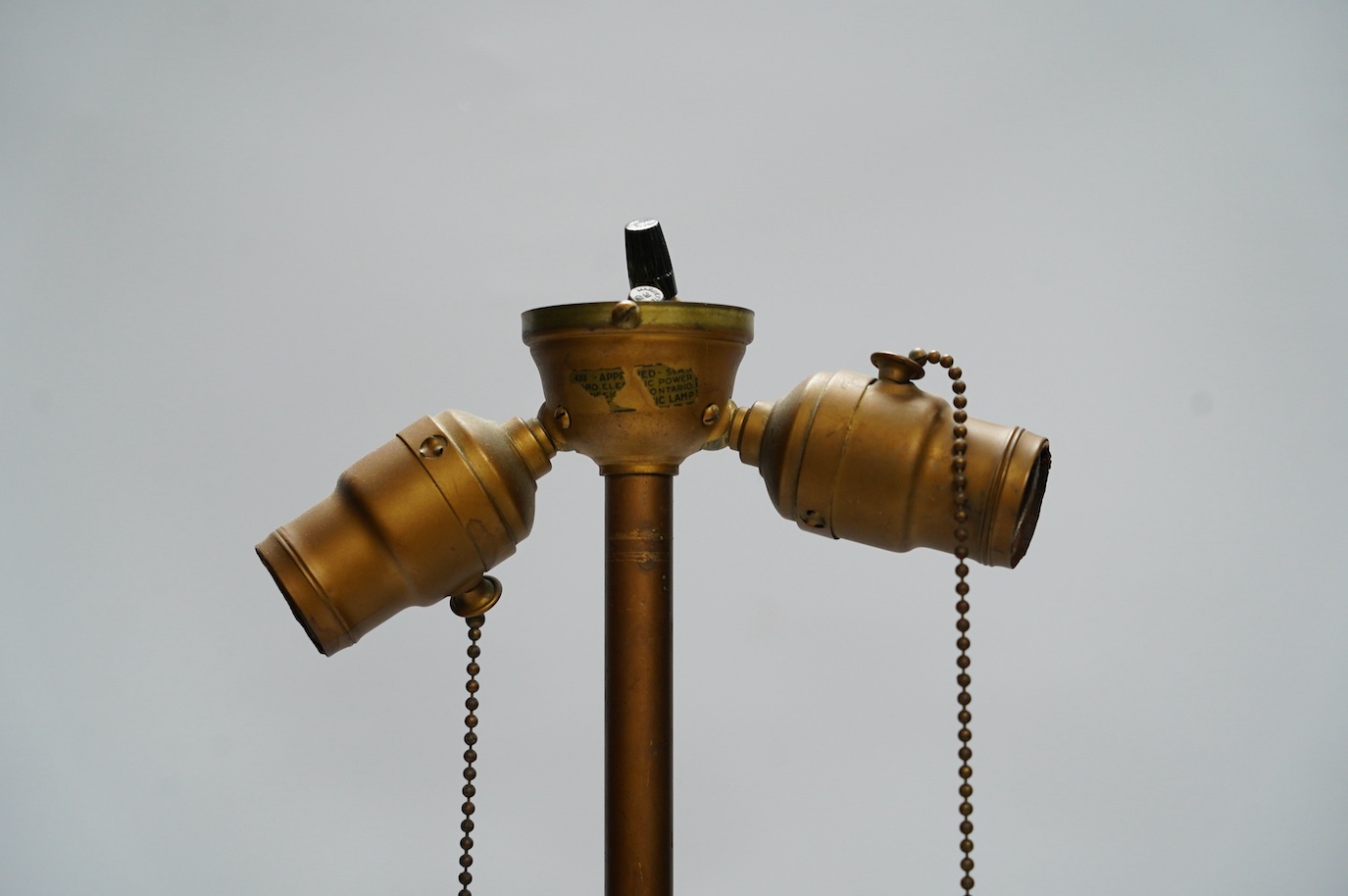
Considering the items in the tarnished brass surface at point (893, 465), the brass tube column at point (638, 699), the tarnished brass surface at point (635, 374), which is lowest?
the brass tube column at point (638, 699)

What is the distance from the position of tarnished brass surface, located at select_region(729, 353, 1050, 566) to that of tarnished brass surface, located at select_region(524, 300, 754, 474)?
0.06 metres

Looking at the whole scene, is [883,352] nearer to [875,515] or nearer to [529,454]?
[875,515]

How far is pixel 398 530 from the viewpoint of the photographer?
3.27 feet

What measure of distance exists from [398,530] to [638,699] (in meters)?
0.20

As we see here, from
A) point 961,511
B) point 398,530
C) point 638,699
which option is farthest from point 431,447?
point 961,511

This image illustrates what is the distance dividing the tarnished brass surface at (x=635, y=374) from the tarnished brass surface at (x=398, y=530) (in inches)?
2.5

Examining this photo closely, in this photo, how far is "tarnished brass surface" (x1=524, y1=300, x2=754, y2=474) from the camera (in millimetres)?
1000

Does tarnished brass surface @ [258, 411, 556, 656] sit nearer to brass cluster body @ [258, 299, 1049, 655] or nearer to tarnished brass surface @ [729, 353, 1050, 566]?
brass cluster body @ [258, 299, 1049, 655]

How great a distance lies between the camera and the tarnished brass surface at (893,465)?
0.99 metres

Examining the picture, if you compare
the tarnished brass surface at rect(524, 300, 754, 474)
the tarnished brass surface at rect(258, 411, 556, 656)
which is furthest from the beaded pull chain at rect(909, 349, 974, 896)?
the tarnished brass surface at rect(258, 411, 556, 656)

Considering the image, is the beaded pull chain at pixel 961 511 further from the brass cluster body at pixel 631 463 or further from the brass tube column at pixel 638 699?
the brass tube column at pixel 638 699

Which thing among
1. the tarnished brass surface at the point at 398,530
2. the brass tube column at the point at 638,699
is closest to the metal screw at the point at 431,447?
the tarnished brass surface at the point at 398,530

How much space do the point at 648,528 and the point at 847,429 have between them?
16 centimetres

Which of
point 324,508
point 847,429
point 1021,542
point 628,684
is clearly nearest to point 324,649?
point 324,508
